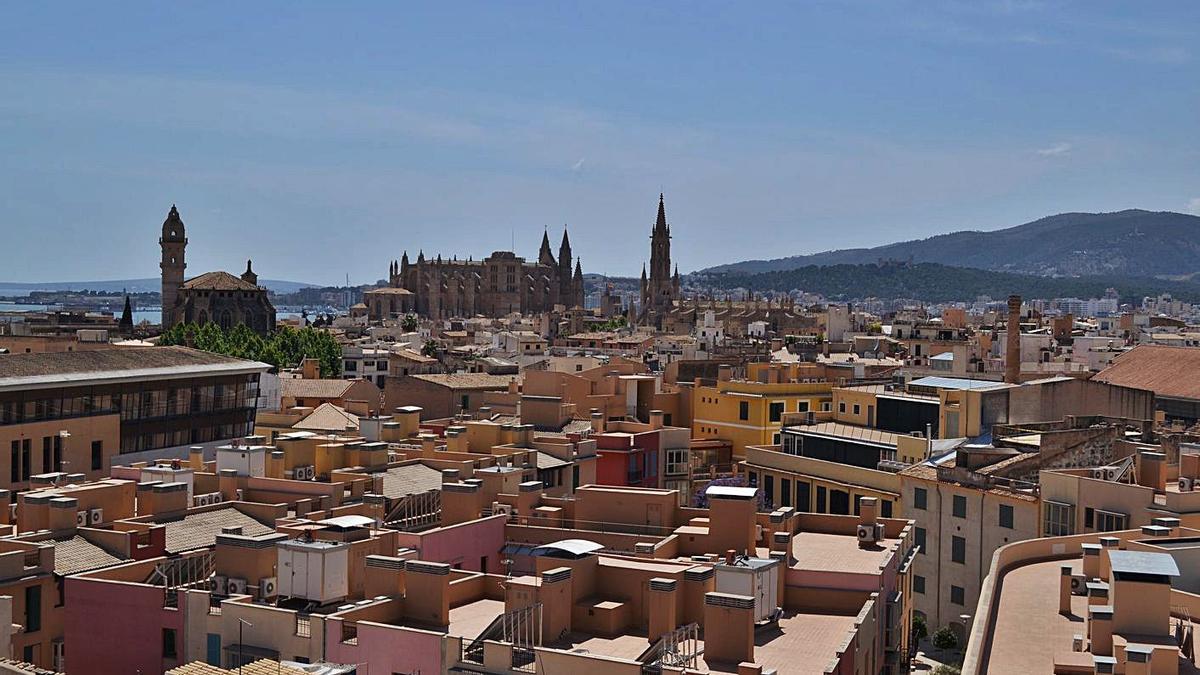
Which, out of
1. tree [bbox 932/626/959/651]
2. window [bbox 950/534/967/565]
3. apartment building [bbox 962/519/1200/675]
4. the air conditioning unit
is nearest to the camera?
apartment building [bbox 962/519/1200/675]

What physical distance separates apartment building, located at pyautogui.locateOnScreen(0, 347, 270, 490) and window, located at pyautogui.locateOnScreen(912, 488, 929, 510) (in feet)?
66.7

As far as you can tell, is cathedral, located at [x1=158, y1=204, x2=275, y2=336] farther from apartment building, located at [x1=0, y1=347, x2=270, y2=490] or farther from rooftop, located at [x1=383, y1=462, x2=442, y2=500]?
rooftop, located at [x1=383, y1=462, x2=442, y2=500]

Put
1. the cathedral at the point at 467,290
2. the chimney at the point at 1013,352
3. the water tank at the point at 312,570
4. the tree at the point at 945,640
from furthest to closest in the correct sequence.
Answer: the cathedral at the point at 467,290
the chimney at the point at 1013,352
the tree at the point at 945,640
the water tank at the point at 312,570

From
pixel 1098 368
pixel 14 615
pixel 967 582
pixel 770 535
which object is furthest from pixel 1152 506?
pixel 1098 368

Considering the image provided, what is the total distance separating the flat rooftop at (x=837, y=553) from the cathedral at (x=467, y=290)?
159 m

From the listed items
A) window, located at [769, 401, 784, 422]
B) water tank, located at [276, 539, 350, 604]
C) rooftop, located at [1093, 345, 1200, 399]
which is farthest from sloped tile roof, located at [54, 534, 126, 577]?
rooftop, located at [1093, 345, 1200, 399]

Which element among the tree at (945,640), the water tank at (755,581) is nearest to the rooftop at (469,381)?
the tree at (945,640)

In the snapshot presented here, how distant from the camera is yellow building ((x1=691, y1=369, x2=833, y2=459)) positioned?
49875mm

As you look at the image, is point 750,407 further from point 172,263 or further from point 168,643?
point 172,263

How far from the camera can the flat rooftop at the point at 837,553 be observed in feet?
74.1

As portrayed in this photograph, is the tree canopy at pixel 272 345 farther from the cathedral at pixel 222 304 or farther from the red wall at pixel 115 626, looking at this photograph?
the red wall at pixel 115 626

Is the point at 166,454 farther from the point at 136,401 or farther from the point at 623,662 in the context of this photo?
the point at 623,662

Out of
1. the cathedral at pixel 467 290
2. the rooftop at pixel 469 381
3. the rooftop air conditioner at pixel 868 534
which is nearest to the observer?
the rooftop air conditioner at pixel 868 534

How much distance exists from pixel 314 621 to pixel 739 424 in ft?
109
